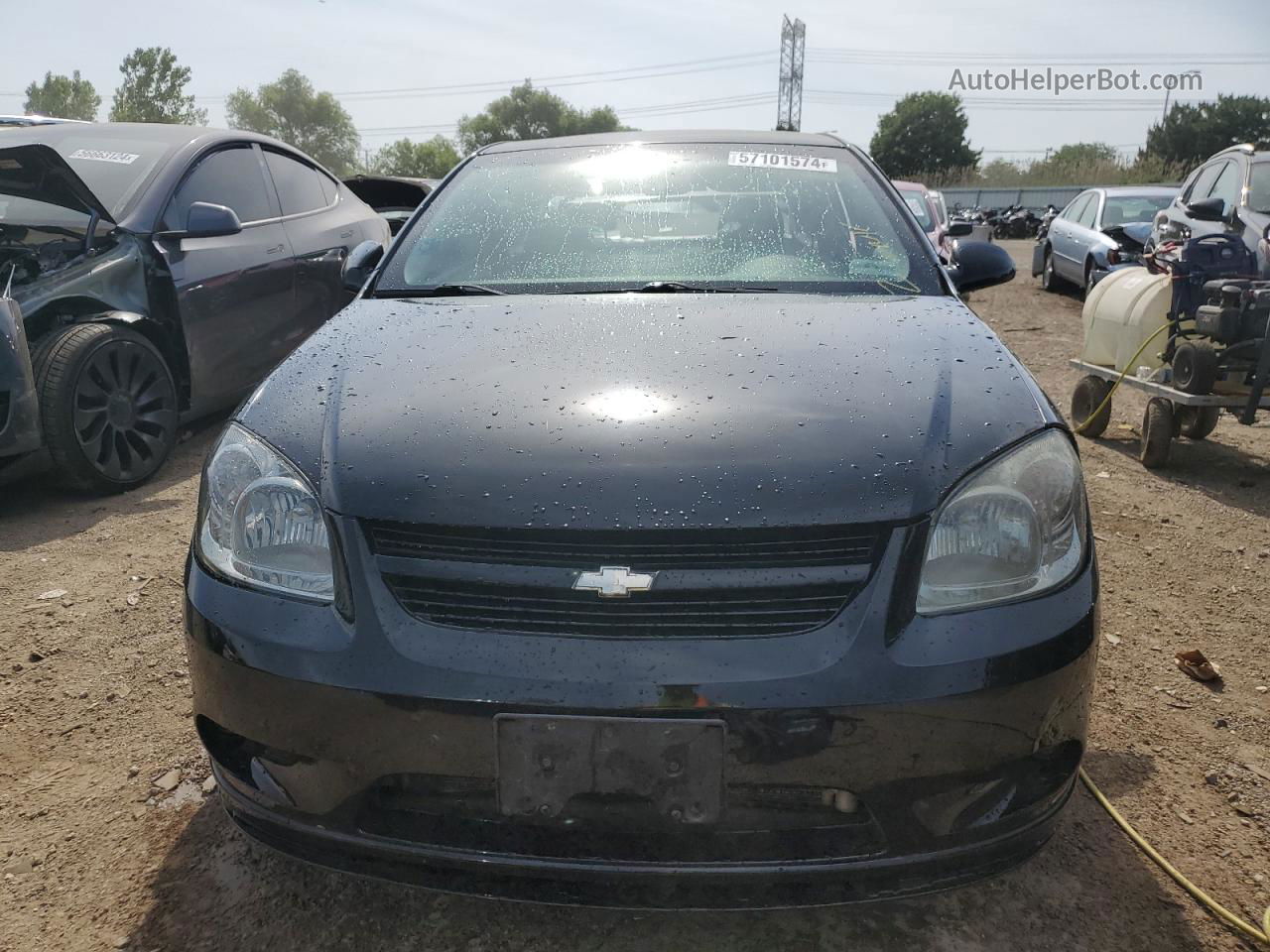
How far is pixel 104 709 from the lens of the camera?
8.60 feet

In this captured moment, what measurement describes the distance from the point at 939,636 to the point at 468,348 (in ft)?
3.62

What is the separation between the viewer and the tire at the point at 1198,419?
5.27 metres

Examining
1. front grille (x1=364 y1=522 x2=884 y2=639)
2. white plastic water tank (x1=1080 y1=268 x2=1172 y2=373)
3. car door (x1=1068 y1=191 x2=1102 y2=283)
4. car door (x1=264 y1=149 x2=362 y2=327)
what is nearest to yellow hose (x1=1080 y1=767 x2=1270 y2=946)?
front grille (x1=364 y1=522 x2=884 y2=639)

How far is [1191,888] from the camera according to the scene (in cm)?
191

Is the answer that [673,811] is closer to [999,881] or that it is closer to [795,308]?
[999,881]

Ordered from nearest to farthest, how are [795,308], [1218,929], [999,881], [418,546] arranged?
[418,546]
[1218,929]
[999,881]
[795,308]

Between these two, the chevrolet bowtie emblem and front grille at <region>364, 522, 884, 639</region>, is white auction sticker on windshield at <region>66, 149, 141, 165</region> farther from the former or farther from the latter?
the chevrolet bowtie emblem

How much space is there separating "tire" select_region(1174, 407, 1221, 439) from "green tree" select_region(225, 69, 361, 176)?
96901 mm

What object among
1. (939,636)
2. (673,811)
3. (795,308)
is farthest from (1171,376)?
(673,811)

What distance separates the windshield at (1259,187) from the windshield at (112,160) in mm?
6382

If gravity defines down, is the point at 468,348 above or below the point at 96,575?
above

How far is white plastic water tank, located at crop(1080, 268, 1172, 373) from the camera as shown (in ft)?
17.6

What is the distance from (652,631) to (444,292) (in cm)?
133

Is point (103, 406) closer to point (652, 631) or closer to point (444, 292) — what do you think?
point (444, 292)
